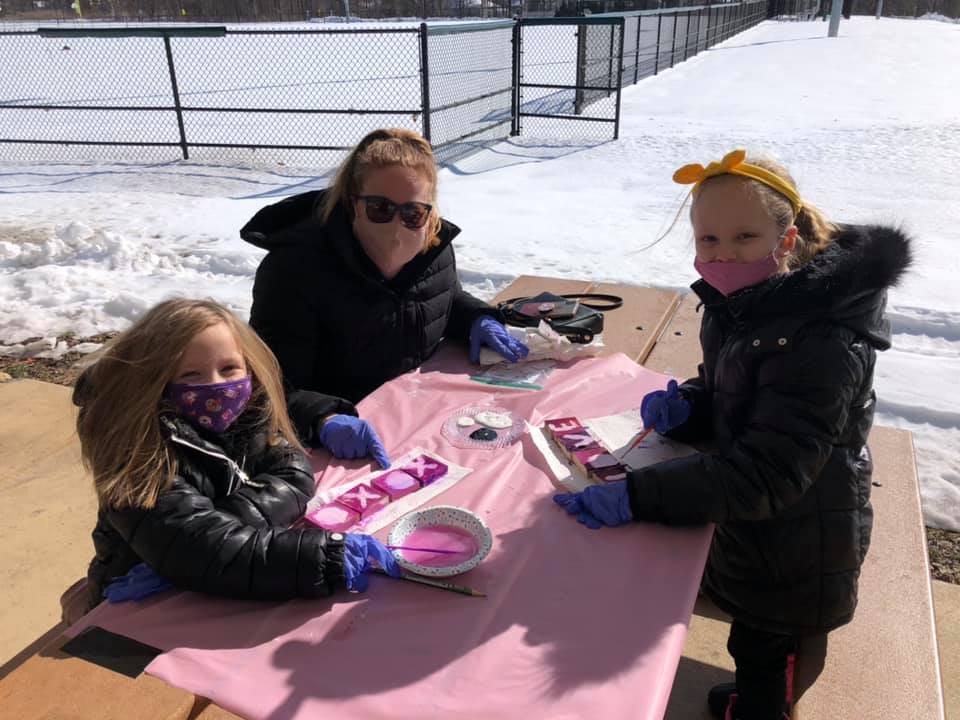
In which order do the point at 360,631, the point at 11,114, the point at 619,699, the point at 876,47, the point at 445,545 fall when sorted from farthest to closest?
the point at 876,47
the point at 11,114
the point at 445,545
the point at 360,631
the point at 619,699

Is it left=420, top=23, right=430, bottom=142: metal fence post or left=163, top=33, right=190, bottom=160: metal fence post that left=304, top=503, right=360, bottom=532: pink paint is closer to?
left=420, top=23, right=430, bottom=142: metal fence post

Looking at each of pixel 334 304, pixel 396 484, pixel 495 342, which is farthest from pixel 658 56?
pixel 396 484

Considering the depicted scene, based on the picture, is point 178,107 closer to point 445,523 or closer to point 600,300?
point 600,300

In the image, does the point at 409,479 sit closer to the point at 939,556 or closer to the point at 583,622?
the point at 583,622

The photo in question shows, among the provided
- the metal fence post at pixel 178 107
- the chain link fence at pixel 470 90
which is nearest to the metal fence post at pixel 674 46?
the chain link fence at pixel 470 90

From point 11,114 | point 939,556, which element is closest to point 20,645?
point 939,556

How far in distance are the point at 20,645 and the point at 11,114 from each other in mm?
14410

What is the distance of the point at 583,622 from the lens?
4.69 ft

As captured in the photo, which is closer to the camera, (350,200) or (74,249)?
(350,200)

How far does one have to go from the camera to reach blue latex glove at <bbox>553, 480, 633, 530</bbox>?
1.68 metres

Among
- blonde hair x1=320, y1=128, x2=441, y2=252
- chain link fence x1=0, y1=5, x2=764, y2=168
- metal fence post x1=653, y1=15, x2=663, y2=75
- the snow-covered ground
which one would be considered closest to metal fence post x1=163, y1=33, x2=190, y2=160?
chain link fence x1=0, y1=5, x2=764, y2=168

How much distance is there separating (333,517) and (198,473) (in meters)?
0.31

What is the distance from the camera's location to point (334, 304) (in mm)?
2459

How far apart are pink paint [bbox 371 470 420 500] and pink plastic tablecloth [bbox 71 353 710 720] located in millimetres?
132
